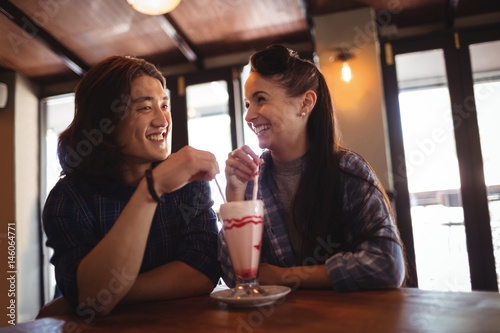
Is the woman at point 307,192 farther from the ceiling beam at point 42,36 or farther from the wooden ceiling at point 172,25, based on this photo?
the ceiling beam at point 42,36

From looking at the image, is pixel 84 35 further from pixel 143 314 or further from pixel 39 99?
pixel 143 314

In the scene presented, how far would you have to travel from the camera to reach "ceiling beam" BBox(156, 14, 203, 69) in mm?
3764

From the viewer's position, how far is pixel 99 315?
38.8 inches

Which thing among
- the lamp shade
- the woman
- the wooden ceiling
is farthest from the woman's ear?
the wooden ceiling

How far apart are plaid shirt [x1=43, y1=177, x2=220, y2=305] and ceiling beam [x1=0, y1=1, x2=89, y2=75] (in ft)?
8.81

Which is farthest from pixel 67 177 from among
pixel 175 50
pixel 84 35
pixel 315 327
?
pixel 175 50

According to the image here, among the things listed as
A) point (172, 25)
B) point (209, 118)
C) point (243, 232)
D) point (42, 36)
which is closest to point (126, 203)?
point (243, 232)

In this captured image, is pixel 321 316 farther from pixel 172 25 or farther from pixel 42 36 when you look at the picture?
pixel 42 36

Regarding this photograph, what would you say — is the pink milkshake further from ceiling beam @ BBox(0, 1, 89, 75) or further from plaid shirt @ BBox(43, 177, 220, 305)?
ceiling beam @ BBox(0, 1, 89, 75)

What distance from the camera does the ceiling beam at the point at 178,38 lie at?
12.3ft

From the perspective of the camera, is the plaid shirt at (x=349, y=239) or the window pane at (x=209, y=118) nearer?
the plaid shirt at (x=349, y=239)

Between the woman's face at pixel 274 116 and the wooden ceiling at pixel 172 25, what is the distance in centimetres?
219

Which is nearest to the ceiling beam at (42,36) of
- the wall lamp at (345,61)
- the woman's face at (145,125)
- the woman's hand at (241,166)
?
the woman's face at (145,125)

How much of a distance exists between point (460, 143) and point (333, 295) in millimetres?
3314
